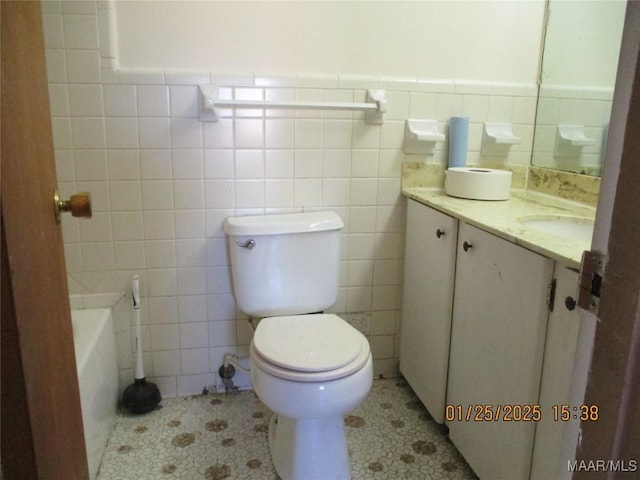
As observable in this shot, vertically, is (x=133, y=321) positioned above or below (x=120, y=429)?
above

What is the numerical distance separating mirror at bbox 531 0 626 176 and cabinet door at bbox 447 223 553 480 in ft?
2.18

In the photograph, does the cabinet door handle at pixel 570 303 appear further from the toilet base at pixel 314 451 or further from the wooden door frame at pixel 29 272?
the wooden door frame at pixel 29 272

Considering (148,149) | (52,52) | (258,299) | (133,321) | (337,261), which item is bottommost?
(133,321)

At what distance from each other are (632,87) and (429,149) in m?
1.50

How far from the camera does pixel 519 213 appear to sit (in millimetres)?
1563

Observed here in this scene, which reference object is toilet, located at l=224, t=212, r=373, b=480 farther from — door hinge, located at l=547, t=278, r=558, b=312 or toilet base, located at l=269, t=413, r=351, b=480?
door hinge, located at l=547, t=278, r=558, b=312

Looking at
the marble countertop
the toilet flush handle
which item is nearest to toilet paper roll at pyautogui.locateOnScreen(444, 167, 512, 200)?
the marble countertop

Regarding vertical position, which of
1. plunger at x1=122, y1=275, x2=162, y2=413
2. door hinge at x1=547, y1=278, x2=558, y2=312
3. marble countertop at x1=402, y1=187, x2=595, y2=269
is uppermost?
marble countertop at x1=402, y1=187, x2=595, y2=269

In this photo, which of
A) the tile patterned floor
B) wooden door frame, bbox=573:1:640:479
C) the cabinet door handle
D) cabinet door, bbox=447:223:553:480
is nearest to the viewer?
wooden door frame, bbox=573:1:640:479

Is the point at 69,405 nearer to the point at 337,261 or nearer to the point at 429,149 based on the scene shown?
the point at 337,261

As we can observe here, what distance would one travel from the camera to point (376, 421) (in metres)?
1.81

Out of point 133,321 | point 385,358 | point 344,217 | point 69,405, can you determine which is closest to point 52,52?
point 133,321

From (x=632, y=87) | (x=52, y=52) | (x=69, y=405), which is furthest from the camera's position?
(x=52, y=52)

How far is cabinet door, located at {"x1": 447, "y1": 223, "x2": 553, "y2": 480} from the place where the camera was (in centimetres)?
116
